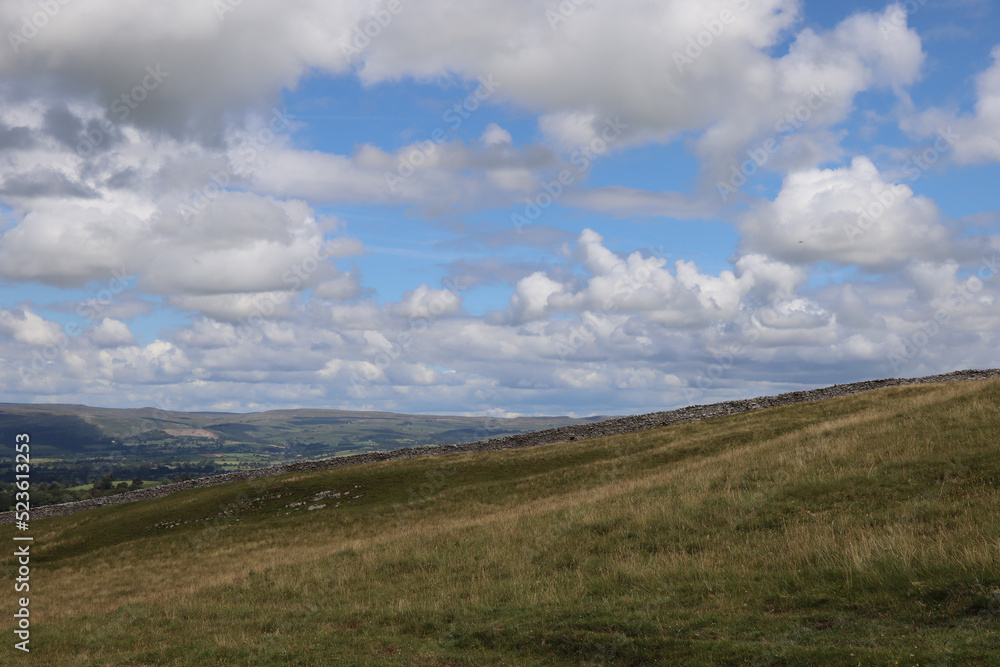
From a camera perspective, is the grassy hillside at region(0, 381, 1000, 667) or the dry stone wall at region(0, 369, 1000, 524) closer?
the grassy hillside at region(0, 381, 1000, 667)

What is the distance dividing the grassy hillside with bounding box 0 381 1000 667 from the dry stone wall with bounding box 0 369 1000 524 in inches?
800

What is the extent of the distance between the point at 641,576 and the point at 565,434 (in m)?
42.2

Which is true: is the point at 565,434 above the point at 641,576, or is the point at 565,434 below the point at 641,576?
above

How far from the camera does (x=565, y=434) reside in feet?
187

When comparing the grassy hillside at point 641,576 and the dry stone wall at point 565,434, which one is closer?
the grassy hillside at point 641,576

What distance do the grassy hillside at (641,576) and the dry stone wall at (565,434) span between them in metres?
20.3

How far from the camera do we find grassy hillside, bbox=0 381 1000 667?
1098 cm

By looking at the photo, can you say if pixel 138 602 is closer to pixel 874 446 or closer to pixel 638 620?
pixel 638 620

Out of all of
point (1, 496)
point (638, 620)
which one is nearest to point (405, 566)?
point (638, 620)

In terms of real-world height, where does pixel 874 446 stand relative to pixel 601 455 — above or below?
above

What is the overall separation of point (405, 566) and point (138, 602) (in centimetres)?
1056

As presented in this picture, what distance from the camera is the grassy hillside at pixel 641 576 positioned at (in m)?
11.0

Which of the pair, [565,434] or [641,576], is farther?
[565,434]

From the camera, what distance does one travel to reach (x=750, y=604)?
1236 cm
